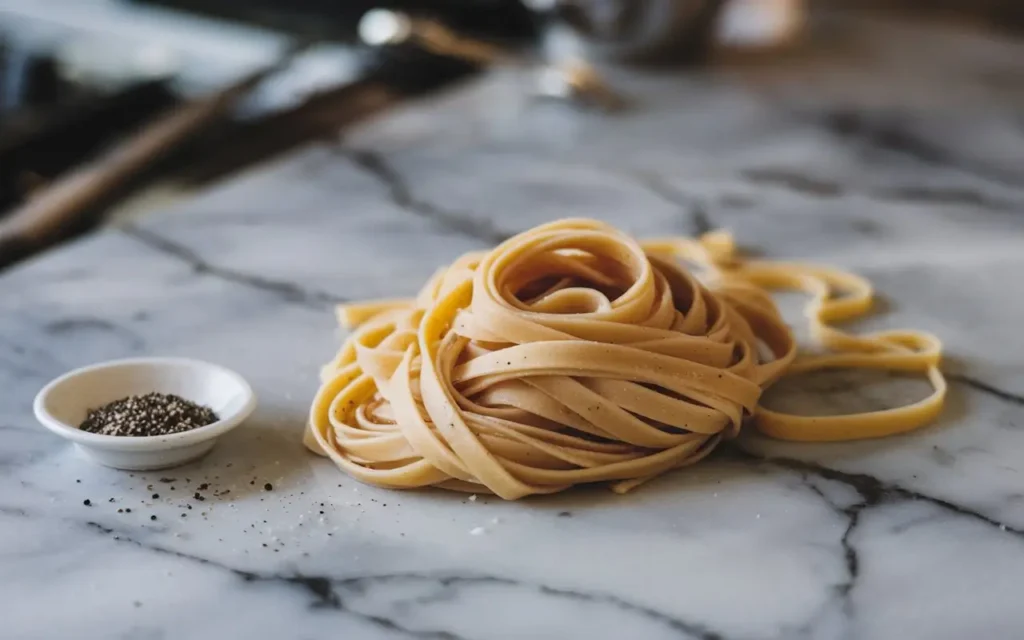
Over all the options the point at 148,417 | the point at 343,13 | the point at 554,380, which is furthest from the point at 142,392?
the point at 343,13

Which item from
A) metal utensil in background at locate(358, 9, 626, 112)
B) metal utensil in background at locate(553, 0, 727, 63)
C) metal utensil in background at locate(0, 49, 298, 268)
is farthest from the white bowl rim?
metal utensil in background at locate(553, 0, 727, 63)

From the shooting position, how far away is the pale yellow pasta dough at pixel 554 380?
1.29 metres

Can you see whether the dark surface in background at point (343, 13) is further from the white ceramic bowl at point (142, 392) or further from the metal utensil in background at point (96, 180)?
the white ceramic bowl at point (142, 392)

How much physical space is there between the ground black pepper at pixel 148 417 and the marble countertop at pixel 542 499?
48mm

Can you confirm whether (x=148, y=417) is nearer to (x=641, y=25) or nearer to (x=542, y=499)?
(x=542, y=499)

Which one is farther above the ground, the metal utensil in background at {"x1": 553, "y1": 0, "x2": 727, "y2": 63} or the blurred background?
the metal utensil in background at {"x1": 553, "y1": 0, "x2": 727, "y2": 63}

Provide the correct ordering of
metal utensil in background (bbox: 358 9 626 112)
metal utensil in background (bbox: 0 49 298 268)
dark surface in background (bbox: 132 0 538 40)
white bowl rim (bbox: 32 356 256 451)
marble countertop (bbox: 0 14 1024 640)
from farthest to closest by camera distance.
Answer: dark surface in background (bbox: 132 0 538 40) < metal utensil in background (bbox: 358 9 626 112) < metal utensil in background (bbox: 0 49 298 268) < white bowl rim (bbox: 32 356 256 451) < marble countertop (bbox: 0 14 1024 640)

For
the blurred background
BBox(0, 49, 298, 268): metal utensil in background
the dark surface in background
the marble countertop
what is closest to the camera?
the marble countertop

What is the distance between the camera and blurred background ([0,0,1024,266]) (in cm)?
232

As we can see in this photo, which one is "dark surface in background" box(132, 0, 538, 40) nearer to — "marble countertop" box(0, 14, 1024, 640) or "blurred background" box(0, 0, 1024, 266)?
"blurred background" box(0, 0, 1024, 266)

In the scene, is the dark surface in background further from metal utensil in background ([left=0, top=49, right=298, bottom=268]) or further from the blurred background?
metal utensil in background ([left=0, top=49, right=298, bottom=268])

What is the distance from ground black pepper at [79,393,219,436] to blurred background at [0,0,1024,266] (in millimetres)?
837

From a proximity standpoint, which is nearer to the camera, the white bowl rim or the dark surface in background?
the white bowl rim

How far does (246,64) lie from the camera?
2945mm
